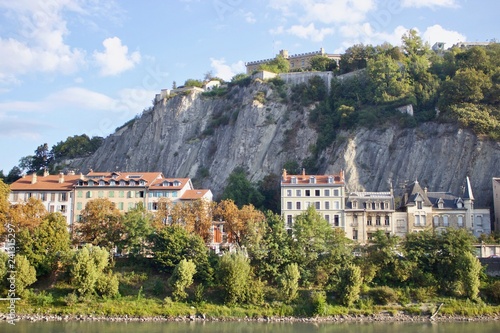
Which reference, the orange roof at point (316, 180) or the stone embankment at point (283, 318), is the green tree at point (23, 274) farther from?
the orange roof at point (316, 180)

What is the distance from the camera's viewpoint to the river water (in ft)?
146

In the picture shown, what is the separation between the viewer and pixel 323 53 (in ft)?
370

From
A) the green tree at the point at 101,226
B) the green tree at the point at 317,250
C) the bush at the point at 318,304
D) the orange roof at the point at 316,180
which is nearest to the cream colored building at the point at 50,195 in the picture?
the green tree at the point at 101,226

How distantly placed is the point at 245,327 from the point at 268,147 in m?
43.7

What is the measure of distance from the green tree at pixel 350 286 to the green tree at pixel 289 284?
11.3ft

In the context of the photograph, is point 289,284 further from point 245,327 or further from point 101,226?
point 101,226

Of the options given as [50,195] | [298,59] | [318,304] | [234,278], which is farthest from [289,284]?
[298,59]

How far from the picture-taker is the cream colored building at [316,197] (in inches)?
2625

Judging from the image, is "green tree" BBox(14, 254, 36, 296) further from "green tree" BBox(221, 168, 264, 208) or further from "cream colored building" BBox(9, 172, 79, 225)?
"green tree" BBox(221, 168, 264, 208)

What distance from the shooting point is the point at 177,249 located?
5484 centimetres

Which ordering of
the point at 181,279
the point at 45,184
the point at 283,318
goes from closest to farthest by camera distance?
the point at 283,318 < the point at 181,279 < the point at 45,184

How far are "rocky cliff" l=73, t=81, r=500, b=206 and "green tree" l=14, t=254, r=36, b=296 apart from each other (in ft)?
116

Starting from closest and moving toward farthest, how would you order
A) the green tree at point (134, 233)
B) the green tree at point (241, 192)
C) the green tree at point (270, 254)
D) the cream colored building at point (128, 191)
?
the green tree at point (270, 254), the green tree at point (134, 233), the cream colored building at point (128, 191), the green tree at point (241, 192)

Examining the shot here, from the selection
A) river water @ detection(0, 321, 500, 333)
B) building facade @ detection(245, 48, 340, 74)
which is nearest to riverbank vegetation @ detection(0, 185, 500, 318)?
river water @ detection(0, 321, 500, 333)
